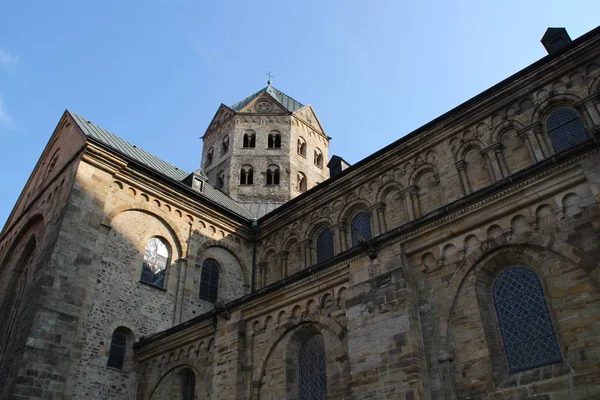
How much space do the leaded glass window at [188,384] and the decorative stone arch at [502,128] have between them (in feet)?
40.5

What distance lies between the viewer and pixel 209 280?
73.6 feet

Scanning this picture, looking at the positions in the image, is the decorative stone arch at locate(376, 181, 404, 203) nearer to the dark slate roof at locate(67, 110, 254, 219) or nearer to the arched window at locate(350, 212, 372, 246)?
the arched window at locate(350, 212, 372, 246)

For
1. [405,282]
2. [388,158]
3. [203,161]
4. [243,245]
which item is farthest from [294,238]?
[203,161]

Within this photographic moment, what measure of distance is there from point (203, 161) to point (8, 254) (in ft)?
50.7

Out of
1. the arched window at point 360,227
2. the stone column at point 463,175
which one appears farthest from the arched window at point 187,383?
the stone column at point 463,175

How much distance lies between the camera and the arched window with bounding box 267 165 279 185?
105 feet

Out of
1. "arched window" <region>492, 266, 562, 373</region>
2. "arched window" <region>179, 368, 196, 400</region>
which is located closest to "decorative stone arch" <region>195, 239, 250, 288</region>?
"arched window" <region>179, 368, 196, 400</region>

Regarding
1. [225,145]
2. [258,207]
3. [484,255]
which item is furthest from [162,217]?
[484,255]

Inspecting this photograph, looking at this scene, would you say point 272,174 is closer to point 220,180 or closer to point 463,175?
point 220,180

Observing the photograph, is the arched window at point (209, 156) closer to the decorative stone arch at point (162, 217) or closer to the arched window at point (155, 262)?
the decorative stone arch at point (162, 217)

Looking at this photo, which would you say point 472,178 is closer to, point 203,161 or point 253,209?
point 253,209

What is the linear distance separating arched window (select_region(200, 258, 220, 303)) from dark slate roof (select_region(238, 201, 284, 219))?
504cm

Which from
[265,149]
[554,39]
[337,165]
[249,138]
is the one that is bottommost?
[554,39]

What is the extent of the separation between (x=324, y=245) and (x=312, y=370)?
29.7 feet
